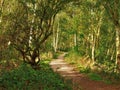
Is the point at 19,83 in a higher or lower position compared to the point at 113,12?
lower

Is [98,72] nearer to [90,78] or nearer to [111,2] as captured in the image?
[90,78]

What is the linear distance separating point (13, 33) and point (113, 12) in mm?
7292

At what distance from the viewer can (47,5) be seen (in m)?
21.8

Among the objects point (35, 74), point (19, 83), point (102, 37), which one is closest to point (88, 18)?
point (102, 37)

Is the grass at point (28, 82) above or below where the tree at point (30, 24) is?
below

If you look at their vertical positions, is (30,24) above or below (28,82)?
above

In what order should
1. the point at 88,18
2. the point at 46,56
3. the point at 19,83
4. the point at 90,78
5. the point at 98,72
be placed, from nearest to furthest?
the point at 19,83, the point at 90,78, the point at 98,72, the point at 88,18, the point at 46,56

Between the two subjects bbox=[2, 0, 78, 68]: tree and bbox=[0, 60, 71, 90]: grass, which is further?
bbox=[2, 0, 78, 68]: tree

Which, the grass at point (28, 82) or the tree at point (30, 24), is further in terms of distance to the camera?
the tree at point (30, 24)

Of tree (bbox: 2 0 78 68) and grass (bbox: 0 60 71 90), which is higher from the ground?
tree (bbox: 2 0 78 68)

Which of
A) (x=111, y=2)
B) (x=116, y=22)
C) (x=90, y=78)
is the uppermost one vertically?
(x=111, y=2)

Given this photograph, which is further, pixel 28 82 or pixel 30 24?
pixel 30 24

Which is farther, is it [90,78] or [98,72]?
[98,72]

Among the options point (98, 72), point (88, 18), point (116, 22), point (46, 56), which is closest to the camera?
point (116, 22)
